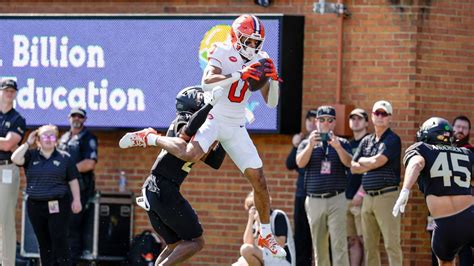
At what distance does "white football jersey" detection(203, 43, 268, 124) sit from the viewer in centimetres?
1157

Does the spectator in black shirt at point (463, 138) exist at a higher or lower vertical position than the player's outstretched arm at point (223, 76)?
lower

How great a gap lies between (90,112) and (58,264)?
2736mm

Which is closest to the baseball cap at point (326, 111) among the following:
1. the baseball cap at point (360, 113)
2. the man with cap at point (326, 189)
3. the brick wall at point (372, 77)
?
the man with cap at point (326, 189)

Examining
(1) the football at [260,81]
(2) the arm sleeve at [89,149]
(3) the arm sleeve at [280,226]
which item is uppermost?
(1) the football at [260,81]

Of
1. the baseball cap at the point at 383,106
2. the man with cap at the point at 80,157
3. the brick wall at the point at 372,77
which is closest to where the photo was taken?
the baseball cap at the point at 383,106

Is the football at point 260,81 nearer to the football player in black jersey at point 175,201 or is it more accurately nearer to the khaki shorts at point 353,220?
the football player in black jersey at point 175,201

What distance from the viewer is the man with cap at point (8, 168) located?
15344 millimetres

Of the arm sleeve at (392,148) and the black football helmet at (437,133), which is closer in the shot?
the black football helmet at (437,133)

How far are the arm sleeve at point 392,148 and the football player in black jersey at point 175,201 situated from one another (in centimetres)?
358

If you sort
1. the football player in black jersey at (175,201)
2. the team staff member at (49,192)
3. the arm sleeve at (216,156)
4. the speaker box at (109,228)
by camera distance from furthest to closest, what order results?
the speaker box at (109,228) → the team staff member at (49,192) → the arm sleeve at (216,156) → the football player in black jersey at (175,201)

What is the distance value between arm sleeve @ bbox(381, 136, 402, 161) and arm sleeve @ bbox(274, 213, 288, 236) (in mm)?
1513

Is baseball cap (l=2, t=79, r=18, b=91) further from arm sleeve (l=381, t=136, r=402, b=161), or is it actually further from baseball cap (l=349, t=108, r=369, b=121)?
arm sleeve (l=381, t=136, r=402, b=161)

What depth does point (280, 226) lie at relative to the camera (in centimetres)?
1430

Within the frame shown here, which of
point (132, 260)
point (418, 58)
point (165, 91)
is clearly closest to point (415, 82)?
point (418, 58)
